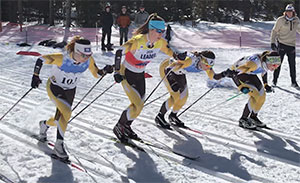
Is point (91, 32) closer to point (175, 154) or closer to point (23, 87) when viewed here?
point (23, 87)

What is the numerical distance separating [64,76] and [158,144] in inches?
65.2

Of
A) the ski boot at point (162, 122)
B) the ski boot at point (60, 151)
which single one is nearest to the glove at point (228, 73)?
the ski boot at point (162, 122)

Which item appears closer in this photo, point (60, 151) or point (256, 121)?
point (60, 151)

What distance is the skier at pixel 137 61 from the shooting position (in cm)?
520

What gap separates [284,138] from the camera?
5785mm

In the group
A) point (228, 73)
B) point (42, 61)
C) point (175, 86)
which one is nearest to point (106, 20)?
point (175, 86)

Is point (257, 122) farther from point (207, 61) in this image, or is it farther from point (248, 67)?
point (207, 61)

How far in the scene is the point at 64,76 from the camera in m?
4.73

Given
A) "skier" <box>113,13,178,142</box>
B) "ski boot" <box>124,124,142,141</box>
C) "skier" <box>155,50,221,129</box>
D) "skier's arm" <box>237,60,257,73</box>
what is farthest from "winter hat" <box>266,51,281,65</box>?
"ski boot" <box>124,124,142,141</box>

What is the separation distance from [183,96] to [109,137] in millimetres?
1383

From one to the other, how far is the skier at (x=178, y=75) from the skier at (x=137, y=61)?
574mm

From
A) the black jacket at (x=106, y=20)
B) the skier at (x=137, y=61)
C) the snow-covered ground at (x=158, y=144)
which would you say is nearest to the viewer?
the snow-covered ground at (x=158, y=144)

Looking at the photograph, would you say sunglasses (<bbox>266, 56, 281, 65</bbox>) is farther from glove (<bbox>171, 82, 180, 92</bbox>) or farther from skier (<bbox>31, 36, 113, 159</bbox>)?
skier (<bbox>31, 36, 113, 159</bbox>)

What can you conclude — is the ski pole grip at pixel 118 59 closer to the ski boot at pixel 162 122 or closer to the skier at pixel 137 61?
the skier at pixel 137 61
